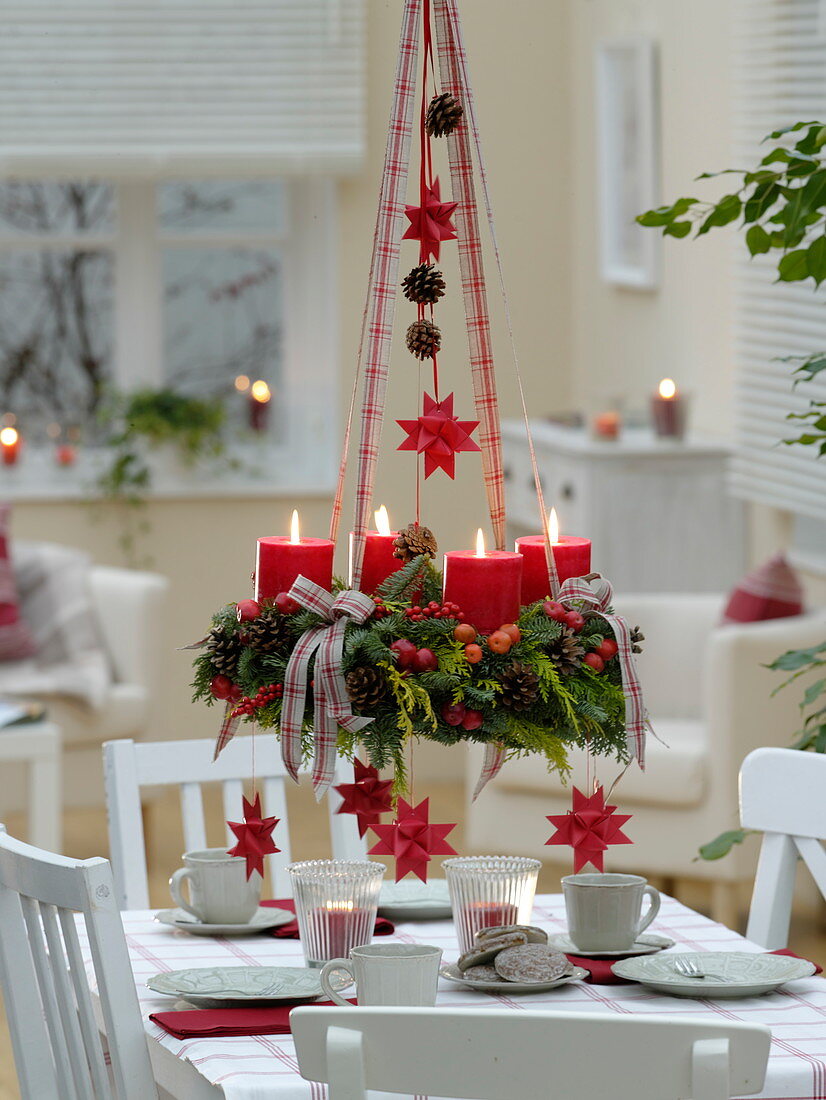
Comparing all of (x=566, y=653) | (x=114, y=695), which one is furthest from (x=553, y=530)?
(x=114, y=695)

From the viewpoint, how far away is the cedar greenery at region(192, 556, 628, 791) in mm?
1371

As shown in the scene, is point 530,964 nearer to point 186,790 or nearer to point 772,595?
point 186,790

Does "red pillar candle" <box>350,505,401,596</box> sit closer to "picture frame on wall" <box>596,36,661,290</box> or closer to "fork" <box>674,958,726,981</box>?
"fork" <box>674,958,726,981</box>

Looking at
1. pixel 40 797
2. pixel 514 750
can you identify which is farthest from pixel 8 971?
pixel 40 797

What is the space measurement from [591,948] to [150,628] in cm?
295

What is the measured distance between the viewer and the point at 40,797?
12.1 ft

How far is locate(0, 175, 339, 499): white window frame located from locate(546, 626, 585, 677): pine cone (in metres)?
3.91

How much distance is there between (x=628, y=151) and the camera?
446 centimetres

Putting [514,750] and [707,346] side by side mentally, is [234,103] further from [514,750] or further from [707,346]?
[514,750]

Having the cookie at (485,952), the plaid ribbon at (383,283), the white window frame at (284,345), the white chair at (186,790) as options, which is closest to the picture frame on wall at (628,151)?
the white window frame at (284,345)

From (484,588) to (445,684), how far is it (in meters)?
0.09

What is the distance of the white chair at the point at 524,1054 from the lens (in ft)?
3.57

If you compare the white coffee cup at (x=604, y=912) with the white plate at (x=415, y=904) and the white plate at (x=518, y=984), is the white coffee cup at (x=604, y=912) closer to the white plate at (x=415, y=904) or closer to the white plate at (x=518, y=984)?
the white plate at (x=518, y=984)

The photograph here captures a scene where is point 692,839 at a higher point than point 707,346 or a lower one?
lower
